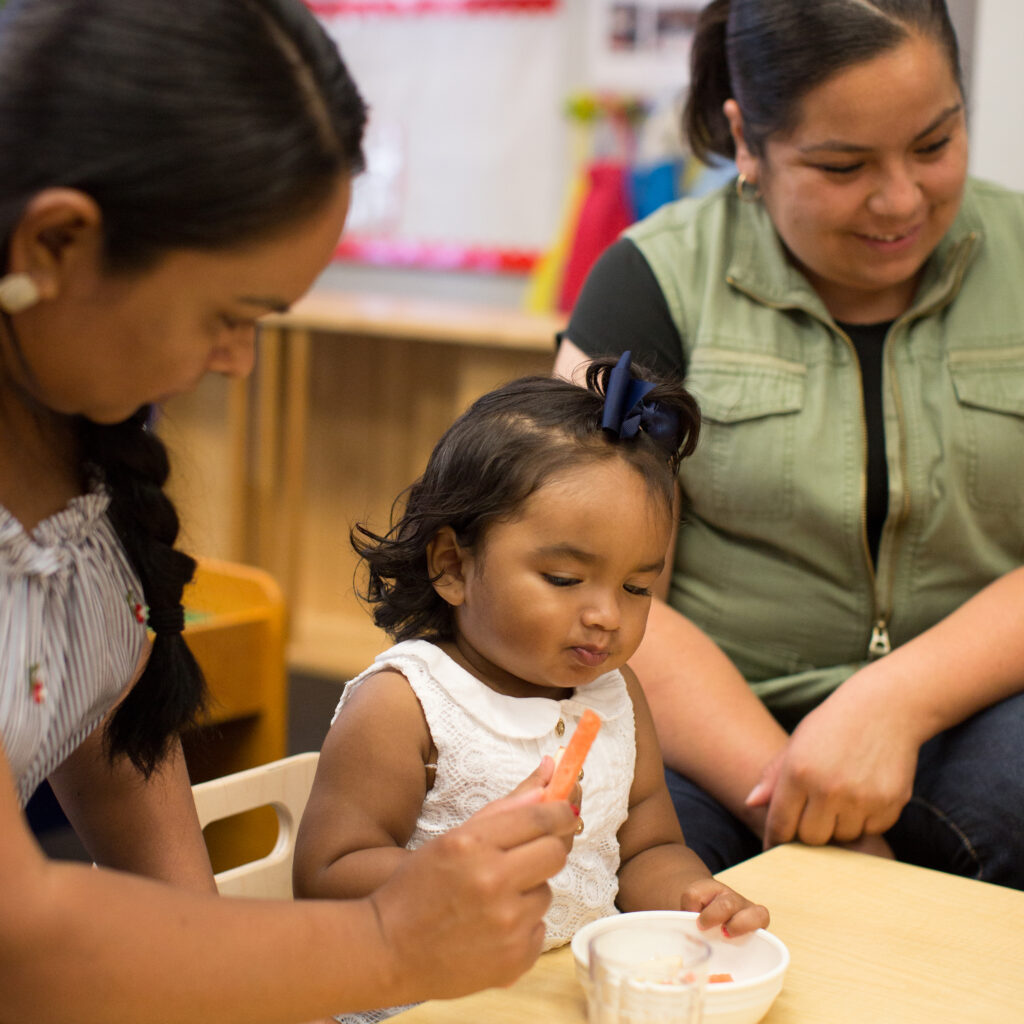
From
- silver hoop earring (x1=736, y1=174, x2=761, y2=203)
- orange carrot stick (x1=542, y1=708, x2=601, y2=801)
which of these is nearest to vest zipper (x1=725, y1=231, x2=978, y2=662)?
silver hoop earring (x1=736, y1=174, x2=761, y2=203)

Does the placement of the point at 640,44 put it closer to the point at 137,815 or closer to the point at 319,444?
the point at 319,444

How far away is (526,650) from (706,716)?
38 centimetres

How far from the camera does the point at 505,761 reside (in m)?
0.96

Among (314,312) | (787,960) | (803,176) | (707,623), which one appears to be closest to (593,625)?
(787,960)

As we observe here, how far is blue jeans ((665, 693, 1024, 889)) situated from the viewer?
4.04ft

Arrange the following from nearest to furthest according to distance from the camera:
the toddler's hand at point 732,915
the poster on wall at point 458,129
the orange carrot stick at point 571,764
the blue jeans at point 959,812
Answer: the orange carrot stick at point 571,764 → the toddler's hand at point 732,915 → the blue jeans at point 959,812 → the poster on wall at point 458,129

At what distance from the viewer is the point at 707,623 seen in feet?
4.72

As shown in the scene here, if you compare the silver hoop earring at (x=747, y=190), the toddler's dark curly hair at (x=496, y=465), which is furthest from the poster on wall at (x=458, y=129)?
the toddler's dark curly hair at (x=496, y=465)

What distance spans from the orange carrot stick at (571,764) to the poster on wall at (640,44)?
9.99ft

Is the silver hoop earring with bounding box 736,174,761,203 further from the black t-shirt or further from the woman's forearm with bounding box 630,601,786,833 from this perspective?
the woman's forearm with bounding box 630,601,786,833

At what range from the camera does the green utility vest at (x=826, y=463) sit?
4.56ft

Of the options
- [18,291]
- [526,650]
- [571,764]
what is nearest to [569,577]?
[526,650]

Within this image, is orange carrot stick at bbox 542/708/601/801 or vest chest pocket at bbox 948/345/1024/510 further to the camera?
vest chest pocket at bbox 948/345/1024/510

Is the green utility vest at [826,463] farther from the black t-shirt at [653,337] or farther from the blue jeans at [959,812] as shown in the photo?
the blue jeans at [959,812]
